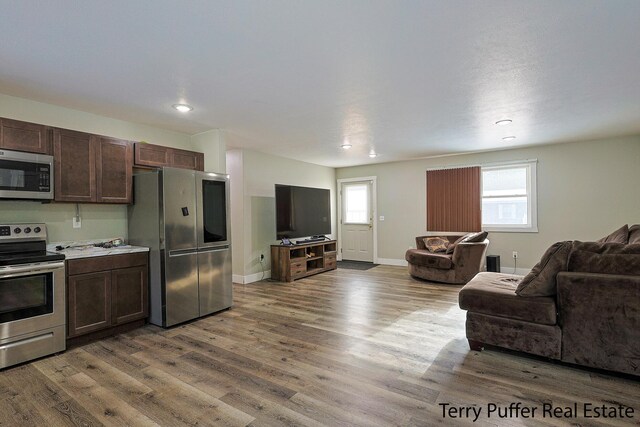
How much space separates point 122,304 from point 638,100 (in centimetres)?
581

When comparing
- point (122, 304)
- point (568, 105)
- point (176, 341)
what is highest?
point (568, 105)

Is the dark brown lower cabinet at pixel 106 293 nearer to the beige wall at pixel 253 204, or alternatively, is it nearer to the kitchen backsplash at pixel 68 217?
the kitchen backsplash at pixel 68 217

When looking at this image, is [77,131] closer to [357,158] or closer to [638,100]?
[357,158]

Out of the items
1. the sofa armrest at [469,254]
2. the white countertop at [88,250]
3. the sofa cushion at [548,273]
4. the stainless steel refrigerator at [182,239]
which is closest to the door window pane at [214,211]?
the stainless steel refrigerator at [182,239]

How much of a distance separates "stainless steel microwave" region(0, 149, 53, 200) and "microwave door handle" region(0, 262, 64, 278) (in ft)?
2.11

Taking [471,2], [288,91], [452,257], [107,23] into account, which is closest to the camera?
[471,2]

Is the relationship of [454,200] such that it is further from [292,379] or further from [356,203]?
[292,379]

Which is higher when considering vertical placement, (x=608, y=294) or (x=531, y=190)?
(x=531, y=190)

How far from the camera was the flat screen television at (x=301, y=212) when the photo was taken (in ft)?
18.7

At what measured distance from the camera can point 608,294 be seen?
2.25 meters

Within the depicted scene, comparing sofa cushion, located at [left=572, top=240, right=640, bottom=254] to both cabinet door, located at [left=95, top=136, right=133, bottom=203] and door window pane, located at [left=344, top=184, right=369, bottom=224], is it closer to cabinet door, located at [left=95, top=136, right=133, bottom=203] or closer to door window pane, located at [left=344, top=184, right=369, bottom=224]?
cabinet door, located at [left=95, top=136, right=133, bottom=203]

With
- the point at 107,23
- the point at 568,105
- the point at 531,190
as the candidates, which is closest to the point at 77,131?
the point at 107,23

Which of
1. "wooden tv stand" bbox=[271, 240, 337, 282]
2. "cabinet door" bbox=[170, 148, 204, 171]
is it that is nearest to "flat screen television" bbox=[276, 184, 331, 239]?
"wooden tv stand" bbox=[271, 240, 337, 282]

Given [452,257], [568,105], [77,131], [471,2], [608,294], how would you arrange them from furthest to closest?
[452,257] → [568,105] → [77,131] → [608,294] → [471,2]
